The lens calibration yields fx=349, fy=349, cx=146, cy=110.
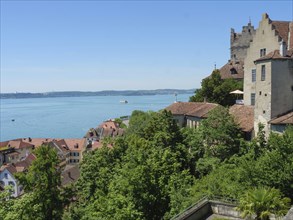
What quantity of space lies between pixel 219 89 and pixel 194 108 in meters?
5.23

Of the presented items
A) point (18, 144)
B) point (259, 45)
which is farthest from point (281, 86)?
point (18, 144)

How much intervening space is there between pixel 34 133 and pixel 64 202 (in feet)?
441

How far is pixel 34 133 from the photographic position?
164750 millimetres

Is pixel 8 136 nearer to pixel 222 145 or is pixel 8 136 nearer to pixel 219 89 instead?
pixel 219 89

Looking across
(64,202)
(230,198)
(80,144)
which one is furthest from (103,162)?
(80,144)

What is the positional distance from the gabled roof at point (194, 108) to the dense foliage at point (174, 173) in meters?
4.40

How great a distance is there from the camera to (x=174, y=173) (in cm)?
3153

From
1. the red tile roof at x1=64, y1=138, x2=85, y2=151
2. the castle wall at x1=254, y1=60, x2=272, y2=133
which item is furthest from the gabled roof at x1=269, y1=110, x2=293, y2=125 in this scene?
the red tile roof at x1=64, y1=138, x2=85, y2=151

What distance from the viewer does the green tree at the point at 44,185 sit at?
35438mm

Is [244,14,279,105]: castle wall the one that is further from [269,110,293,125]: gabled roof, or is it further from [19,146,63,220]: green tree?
[19,146,63,220]: green tree

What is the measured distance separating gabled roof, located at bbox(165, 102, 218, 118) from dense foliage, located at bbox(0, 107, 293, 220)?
173 inches

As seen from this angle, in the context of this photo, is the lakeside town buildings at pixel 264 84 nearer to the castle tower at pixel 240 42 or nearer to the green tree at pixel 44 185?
the green tree at pixel 44 185

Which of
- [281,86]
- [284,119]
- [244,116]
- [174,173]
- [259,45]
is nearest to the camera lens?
[174,173]

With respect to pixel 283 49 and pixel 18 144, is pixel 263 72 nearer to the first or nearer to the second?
pixel 283 49
